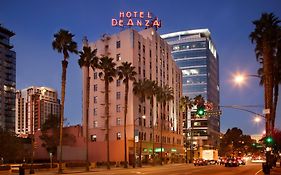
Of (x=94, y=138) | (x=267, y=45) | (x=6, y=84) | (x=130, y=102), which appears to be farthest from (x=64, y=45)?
(x=6, y=84)

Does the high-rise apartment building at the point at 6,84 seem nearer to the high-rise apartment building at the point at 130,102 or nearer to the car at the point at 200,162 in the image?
the high-rise apartment building at the point at 130,102

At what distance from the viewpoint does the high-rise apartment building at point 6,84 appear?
193m

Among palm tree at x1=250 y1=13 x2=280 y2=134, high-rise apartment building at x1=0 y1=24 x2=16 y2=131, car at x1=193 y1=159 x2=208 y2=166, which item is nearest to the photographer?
palm tree at x1=250 y1=13 x2=280 y2=134

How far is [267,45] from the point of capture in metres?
45.3

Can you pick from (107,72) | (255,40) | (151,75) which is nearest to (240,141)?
A: (151,75)

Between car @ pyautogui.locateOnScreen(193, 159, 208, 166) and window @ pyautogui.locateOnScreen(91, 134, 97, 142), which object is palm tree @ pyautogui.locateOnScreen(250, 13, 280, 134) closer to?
car @ pyautogui.locateOnScreen(193, 159, 208, 166)

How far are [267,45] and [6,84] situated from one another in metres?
167

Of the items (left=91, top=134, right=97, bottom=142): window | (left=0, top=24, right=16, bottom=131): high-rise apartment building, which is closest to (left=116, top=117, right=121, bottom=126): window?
(left=91, top=134, right=97, bottom=142): window

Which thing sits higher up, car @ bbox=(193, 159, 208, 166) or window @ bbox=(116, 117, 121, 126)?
window @ bbox=(116, 117, 121, 126)

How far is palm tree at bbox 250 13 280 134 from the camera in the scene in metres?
43.6

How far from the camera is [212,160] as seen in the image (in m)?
96.2

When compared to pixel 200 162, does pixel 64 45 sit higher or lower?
higher

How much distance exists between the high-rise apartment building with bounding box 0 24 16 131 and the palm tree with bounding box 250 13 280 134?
160m

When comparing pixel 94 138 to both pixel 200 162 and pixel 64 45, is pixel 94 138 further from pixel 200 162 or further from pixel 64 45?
pixel 64 45
